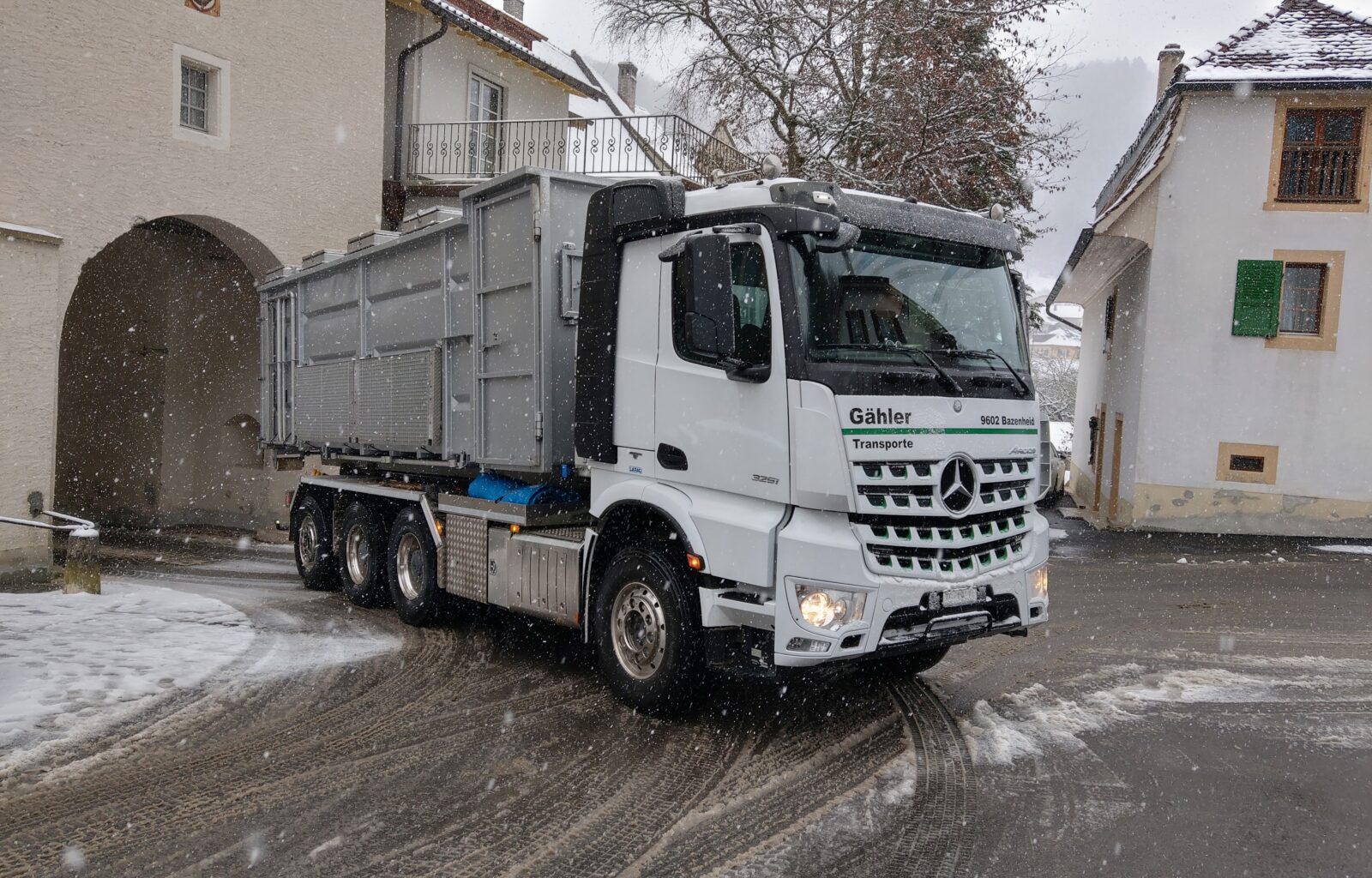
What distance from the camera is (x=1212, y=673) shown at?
726cm

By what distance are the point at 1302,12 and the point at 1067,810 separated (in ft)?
63.3

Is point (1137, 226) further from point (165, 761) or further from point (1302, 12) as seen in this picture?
point (165, 761)

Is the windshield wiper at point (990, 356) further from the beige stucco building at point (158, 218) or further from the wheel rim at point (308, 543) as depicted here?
the beige stucco building at point (158, 218)

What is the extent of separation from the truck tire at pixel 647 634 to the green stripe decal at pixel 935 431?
136 cm

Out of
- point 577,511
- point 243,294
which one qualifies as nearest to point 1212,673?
point 577,511

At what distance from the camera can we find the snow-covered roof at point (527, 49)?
18.0 m

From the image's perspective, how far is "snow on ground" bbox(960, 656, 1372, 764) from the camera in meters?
5.56

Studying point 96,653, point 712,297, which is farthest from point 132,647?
point 712,297

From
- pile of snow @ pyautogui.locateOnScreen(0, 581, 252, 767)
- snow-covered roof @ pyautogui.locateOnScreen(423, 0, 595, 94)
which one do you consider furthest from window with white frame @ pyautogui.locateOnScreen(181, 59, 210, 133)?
pile of snow @ pyautogui.locateOnScreen(0, 581, 252, 767)

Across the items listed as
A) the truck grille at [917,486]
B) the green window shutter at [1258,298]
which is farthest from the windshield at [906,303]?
the green window shutter at [1258,298]

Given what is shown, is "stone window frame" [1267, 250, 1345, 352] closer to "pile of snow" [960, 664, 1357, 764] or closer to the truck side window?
"pile of snow" [960, 664, 1357, 764]

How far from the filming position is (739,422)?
5.38 metres

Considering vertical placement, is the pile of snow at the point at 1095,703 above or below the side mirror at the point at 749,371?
below

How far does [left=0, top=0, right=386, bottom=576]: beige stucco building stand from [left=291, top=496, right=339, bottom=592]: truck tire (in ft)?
9.84
